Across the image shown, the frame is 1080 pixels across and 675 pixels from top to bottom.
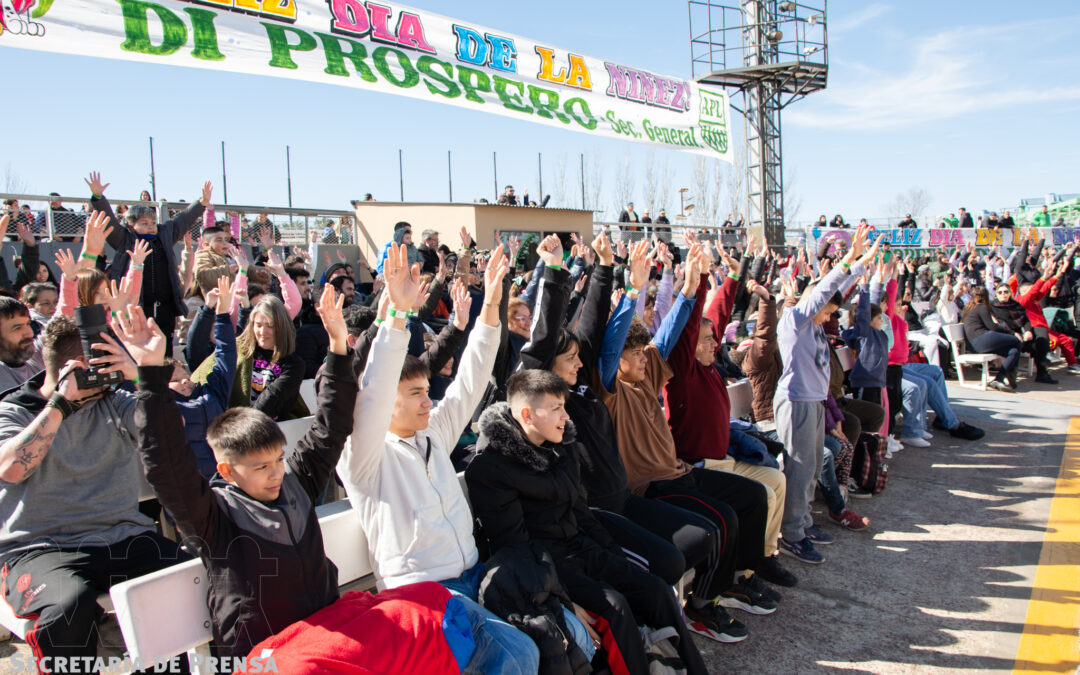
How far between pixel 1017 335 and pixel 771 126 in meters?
11.0

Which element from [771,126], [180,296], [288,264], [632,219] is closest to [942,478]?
[288,264]

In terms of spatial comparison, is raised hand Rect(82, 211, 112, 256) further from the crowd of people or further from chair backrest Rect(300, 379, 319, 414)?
chair backrest Rect(300, 379, 319, 414)

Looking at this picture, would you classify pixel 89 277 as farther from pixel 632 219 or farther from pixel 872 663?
pixel 632 219

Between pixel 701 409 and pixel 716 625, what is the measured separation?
4.47 ft

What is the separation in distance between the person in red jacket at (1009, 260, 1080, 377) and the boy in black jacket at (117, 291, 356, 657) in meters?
11.6

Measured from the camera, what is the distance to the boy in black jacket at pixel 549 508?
9.82 ft

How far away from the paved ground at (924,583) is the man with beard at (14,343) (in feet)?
4.29

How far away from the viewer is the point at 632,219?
15250mm

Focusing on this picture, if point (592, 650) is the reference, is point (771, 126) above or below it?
above

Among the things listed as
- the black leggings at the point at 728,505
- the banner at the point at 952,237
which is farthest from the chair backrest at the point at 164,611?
the banner at the point at 952,237

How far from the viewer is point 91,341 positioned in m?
2.61

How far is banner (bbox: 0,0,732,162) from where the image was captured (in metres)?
5.57

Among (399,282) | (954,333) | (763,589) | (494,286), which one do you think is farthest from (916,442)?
(399,282)

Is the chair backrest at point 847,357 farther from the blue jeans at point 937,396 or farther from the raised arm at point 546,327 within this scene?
the raised arm at point 546,327
